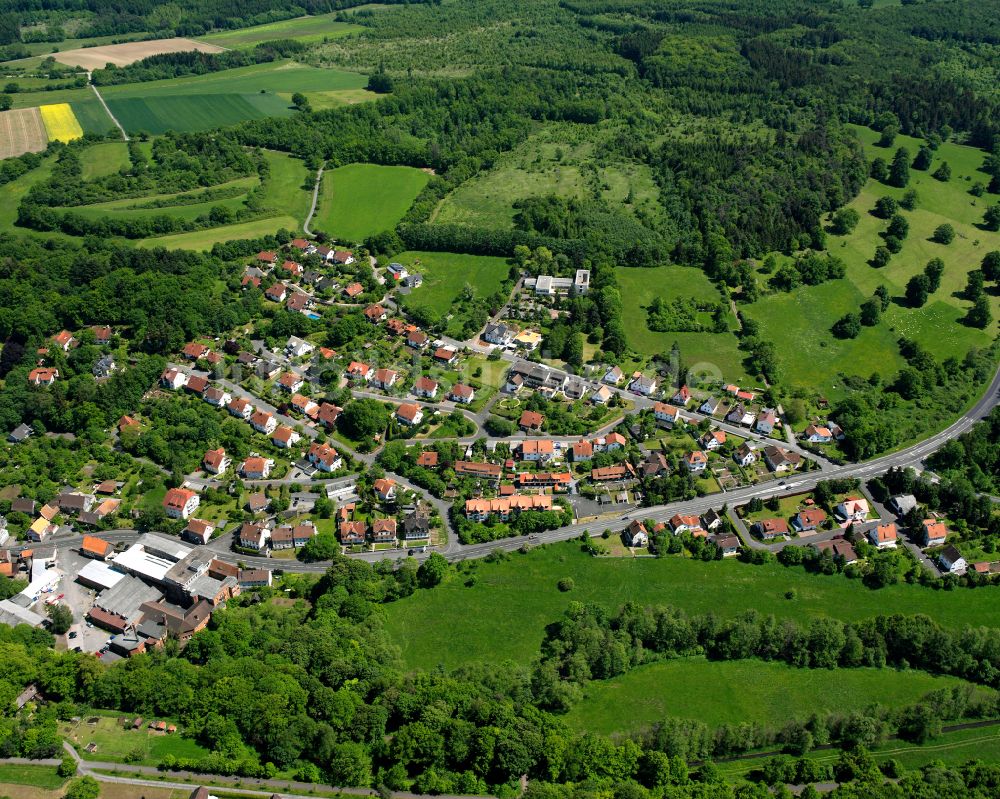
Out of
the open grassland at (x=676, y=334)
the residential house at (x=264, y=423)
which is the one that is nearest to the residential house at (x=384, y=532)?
the residential house at (x=264, y=423)

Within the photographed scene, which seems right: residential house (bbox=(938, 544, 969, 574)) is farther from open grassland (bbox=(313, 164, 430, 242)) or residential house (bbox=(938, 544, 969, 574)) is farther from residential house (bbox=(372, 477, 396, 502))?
open grassland (bbox=(313, 164, 430, 242))

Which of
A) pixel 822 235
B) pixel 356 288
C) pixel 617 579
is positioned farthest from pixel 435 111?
pixel 617 579

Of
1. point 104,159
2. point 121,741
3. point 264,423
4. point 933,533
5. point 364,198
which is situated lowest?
point 933,533

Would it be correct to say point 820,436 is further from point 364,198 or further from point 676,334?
point 364,198

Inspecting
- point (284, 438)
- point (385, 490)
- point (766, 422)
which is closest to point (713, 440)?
point (766, 422)

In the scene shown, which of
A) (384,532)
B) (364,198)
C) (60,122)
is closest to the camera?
(384,532)

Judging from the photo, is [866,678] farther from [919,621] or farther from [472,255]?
[472,255]
